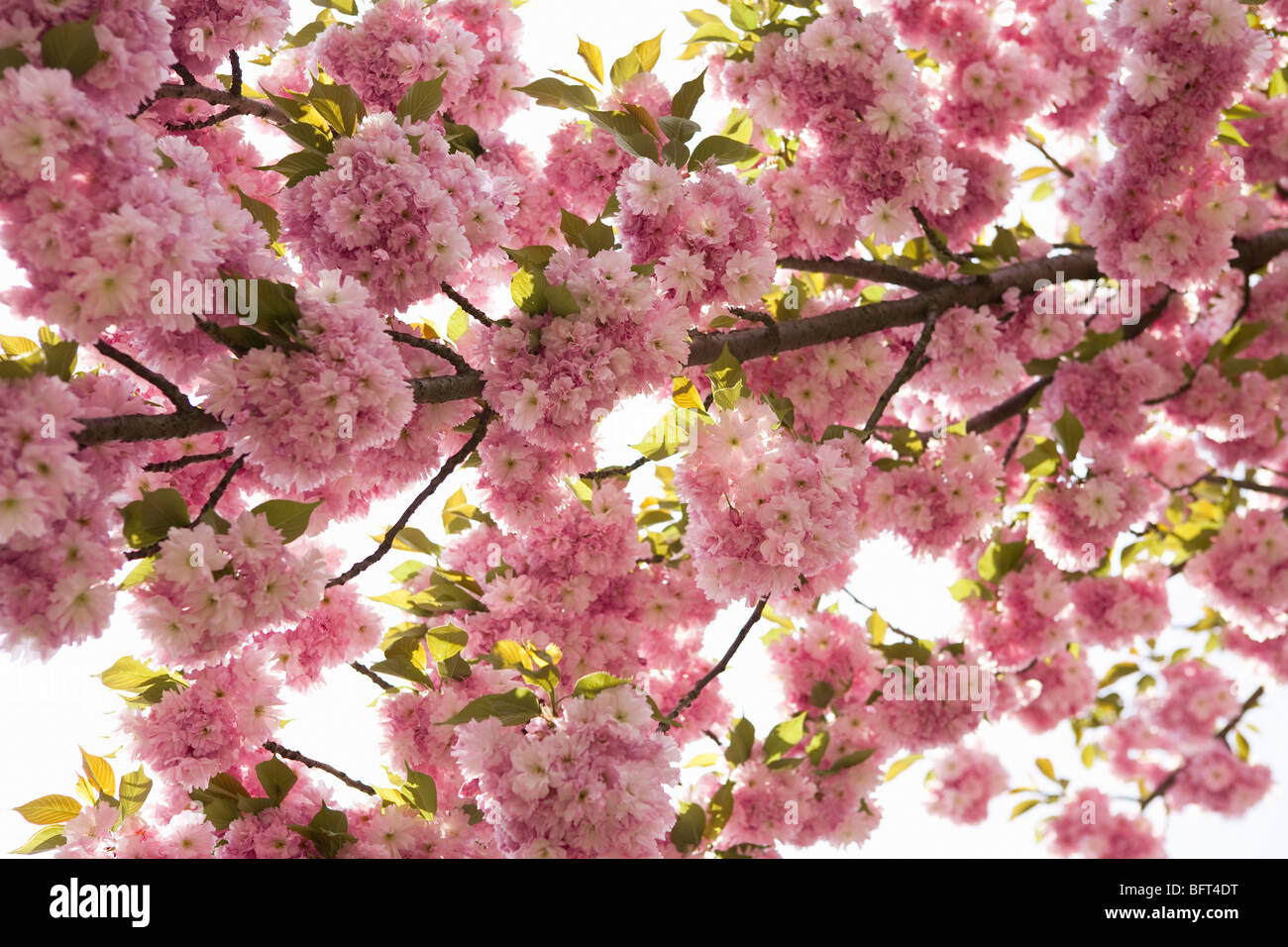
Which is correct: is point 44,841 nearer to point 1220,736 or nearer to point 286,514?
point 286,514

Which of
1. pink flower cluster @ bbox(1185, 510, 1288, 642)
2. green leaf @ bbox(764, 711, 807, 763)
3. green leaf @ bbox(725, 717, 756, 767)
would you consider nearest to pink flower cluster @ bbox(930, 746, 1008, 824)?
pink flower cluster @ bbox(1185, 510, 1288, 642)

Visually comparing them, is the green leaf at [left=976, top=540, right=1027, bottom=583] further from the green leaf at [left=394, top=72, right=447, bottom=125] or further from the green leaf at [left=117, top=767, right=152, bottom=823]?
the green leaf at [left=117, top=767, right=152, bottom=823]

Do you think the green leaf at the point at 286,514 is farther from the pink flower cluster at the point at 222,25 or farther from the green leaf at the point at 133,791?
the pink flower cluster at the point at 222,25

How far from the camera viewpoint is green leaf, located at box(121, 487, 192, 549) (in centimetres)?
176

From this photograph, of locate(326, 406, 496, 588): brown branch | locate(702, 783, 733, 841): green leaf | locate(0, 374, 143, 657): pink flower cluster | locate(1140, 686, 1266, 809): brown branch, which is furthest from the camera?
locate(1140, 686, 1266, 809): brown branch

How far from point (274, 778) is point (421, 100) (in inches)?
75.1

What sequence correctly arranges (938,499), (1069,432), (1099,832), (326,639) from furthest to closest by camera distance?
(1099,832) → (1069,432) → (938,499) → (326,639)

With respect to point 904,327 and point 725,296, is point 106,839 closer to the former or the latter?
point 725,296

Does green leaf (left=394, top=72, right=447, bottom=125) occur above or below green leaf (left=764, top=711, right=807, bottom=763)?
above

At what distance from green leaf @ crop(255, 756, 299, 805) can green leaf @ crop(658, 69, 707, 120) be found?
2090 mm

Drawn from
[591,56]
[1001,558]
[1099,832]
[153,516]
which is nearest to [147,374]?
[153,516]

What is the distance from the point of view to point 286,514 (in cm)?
187

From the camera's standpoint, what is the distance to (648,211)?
2.38 meters

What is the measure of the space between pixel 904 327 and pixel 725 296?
1.60 m
